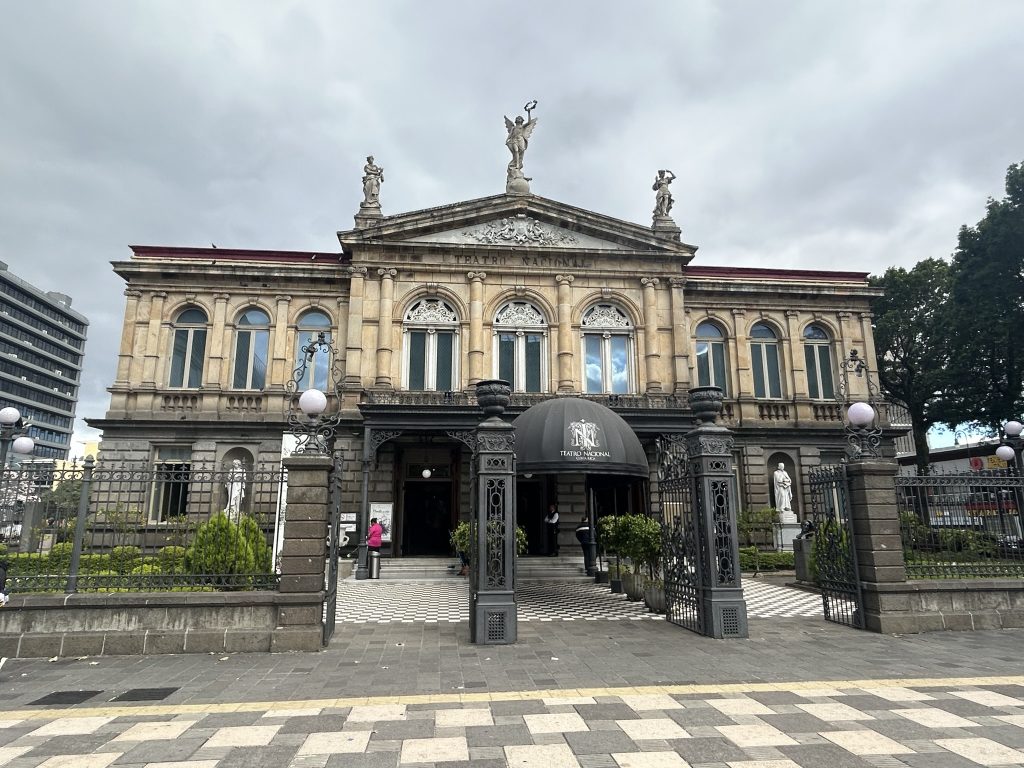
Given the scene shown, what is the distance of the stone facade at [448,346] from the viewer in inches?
880

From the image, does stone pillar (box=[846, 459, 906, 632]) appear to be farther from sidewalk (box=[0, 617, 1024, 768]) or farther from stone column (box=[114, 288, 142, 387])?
stone column (box=[114, 288, 142, 387])

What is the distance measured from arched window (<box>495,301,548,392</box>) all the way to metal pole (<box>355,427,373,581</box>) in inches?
232

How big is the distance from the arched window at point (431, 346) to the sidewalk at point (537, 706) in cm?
1467

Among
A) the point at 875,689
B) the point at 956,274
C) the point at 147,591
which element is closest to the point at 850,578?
the point at 875,689

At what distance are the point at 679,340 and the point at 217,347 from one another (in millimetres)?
17999

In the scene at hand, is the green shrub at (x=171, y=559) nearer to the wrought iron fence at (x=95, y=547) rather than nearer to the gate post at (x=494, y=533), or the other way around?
the wrought iron fence at (x=95, y=547)

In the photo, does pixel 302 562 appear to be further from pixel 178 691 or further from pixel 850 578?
pixel 850 578

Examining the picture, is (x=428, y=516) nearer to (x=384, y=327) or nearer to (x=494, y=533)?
(x=384, y=327)

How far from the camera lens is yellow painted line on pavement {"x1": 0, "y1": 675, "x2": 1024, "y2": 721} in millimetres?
6027

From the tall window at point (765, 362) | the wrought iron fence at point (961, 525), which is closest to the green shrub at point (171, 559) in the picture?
the wrought iron fence at point (961, 525)

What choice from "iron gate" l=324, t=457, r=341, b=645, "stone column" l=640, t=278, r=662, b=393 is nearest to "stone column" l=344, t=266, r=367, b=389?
"stone column" l=640, t=278, r=662, b=393

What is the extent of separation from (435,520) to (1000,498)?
54.9ft

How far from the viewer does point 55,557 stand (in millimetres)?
8891

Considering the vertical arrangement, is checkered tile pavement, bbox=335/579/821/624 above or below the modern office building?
below
